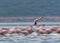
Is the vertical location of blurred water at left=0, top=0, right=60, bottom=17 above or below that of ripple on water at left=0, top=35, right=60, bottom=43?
above

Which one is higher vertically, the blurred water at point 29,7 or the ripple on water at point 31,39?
the blurred water at point 29,7

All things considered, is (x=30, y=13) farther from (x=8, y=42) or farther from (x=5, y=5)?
(x=8, y=42)

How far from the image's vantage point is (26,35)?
92 cm

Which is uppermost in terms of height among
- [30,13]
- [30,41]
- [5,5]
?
[5,5]

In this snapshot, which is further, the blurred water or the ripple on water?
the blurred water

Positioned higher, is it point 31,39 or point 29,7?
point 29,7

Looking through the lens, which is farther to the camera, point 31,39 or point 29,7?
point 29,7

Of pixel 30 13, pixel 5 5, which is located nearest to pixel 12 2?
pixel 5 5

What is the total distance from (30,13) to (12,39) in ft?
3.72

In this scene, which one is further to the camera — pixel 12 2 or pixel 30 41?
pixel 12 2

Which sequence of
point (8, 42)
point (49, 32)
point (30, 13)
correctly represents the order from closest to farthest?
point (8, 42)
point (49, 32)
point (30, 13)

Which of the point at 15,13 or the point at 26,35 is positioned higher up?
the point at 15,13

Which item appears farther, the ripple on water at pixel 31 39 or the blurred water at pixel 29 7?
the blurred water at pixel 29 7

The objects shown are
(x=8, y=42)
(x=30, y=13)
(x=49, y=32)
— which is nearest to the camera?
(x=8, y=42)
